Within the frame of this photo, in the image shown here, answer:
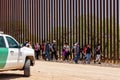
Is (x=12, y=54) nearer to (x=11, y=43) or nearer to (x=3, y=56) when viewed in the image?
(x=11, y=43)

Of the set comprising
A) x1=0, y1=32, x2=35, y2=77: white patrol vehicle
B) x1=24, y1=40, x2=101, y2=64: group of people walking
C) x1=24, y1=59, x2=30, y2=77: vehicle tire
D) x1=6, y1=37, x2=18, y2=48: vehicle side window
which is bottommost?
x1=24, y1=40, x2=101, y2=64: group of people walking

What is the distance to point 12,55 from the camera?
1530 centimetres

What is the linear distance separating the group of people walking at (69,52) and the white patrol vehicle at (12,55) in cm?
1099

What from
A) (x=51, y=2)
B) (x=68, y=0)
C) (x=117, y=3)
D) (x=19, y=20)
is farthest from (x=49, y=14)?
(x=117, y=3)

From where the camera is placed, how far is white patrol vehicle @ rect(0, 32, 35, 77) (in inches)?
583

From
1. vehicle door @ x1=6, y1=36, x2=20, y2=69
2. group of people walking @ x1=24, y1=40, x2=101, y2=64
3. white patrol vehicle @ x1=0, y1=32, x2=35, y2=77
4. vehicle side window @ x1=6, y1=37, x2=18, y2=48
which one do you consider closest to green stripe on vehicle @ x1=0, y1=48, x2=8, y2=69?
white patrol vehicle @ x1=0, y1=32, x2=35, y2=77

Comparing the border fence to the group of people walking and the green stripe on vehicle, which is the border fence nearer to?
the group of people walking

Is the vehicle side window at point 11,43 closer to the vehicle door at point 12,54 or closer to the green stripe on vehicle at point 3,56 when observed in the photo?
the vehicle door at point 12,54

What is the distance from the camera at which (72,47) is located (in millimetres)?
31594

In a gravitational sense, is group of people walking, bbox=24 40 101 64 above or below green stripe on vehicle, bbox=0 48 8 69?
below

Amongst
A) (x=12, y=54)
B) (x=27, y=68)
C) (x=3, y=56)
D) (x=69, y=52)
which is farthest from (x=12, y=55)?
(x=69, y=52)

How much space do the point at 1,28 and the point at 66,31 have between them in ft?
43.6

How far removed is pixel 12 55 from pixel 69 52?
16.1 metres

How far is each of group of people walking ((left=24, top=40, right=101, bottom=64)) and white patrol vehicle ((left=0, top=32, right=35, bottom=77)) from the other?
10993 millimetres
